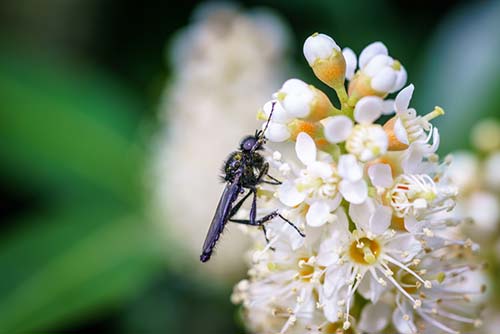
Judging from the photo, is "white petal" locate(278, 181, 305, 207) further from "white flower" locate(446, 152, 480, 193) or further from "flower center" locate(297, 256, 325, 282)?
"white flower" locate(446, 152, 480, 193)

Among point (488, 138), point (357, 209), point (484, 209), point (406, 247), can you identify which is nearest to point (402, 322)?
point (406, 247)

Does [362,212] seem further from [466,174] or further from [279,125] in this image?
[466,174]

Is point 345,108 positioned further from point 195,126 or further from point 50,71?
point 50,71

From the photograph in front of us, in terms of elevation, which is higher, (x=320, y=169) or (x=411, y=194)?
(x=320, y=169)

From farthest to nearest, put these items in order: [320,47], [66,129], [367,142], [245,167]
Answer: [66,129]
[245,167]
[320,47]
[367,142]

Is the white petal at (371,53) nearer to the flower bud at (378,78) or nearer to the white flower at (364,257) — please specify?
the flower bud at (378,78)

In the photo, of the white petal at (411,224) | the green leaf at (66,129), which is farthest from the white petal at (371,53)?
the green leaf at (66,129)
